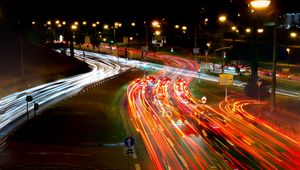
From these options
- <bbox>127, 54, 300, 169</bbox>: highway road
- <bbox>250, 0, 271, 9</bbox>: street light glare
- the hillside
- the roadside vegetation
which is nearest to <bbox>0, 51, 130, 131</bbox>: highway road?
the roadside vegetation

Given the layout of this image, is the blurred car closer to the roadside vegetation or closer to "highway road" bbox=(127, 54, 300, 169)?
"highway road" bbox=(127, 54, 300, 169)

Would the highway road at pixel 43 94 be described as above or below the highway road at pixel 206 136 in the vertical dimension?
above

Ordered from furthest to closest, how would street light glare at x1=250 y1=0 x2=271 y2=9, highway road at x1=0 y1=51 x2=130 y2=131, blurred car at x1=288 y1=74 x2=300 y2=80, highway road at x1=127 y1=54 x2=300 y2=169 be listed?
blurred car at x1=288 y1=74 x2=300 y2=80 < highway road at x1=0 y1=51 x2=130 y2=131 < highway road at x1=127 y1=54 x2=300 y2=169 < street light glare at x1=250 y1=0 x2=271 y2=9

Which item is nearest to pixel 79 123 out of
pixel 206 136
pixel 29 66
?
Result: pixel 206 136

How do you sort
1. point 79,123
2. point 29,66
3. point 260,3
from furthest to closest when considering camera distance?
point 29,66, point 79,123, point 260,3

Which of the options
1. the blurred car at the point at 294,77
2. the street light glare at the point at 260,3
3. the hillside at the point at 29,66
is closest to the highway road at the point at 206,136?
the street light glare at the point at 260,3

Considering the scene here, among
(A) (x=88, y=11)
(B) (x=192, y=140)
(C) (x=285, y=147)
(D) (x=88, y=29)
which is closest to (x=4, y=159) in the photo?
(B) (x=192, y=140)

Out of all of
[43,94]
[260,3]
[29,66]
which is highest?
[260,3]

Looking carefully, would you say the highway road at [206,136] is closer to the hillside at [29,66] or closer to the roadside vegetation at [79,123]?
the roadside vegetation at [79,123]

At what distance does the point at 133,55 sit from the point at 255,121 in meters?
71.7

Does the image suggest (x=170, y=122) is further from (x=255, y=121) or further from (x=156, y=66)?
(x=156, y=66)

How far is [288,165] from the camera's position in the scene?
19.7 m

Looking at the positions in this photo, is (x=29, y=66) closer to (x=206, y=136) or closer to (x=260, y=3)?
(x=206, y=136)

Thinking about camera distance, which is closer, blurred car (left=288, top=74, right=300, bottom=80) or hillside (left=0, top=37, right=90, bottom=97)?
hillside (left=0, top=37, right=90, bottom=97)
